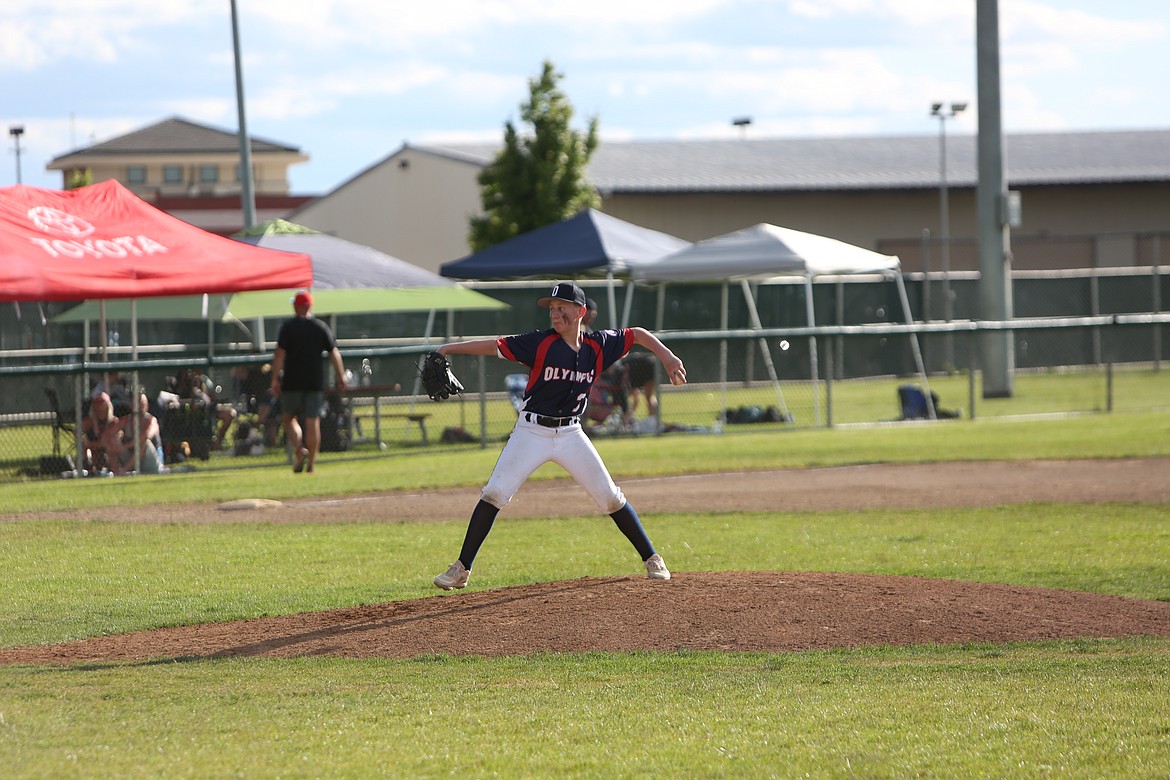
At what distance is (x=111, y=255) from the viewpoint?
1527 centimetres

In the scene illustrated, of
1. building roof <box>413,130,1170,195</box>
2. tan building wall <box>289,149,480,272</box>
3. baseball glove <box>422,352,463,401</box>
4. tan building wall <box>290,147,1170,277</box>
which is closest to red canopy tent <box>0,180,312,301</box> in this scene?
baseball glove <box>422,352,463,401</box>

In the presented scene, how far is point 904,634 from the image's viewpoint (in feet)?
24.7

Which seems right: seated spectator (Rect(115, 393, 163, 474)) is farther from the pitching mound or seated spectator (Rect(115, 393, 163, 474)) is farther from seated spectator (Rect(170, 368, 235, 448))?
the pitching mound

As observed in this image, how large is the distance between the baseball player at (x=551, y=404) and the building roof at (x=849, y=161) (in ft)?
114

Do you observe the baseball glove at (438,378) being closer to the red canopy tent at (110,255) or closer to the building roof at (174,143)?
the red canopy tent at (110,255)

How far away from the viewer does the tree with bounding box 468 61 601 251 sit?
122 ft

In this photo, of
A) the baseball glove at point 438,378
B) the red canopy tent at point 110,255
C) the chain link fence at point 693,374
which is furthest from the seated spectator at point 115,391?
the baseball glove at point 438,378

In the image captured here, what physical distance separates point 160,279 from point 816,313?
18.8 metres

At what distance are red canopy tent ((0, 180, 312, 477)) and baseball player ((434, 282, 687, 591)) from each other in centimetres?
766

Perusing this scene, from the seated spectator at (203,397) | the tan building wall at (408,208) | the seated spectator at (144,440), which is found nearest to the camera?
the seated spectator at (144,440)

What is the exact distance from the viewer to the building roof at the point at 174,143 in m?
71.3

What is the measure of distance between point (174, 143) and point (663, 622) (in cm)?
7034

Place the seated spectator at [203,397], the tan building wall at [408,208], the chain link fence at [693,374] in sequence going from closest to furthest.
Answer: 1. the chain link fence at [693,374]
2. the seated spectator at [203,397]
3. the tan building wall at [408,208]

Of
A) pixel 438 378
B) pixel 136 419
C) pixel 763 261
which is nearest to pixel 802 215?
pixel 763 261
